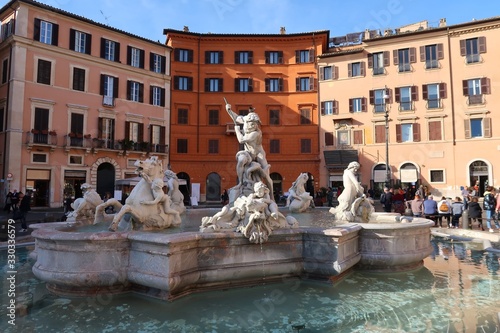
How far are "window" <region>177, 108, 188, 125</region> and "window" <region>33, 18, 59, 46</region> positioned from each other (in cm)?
1129

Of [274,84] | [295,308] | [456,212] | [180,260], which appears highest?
[274,84]

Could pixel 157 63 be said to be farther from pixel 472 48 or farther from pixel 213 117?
pixel 472 48

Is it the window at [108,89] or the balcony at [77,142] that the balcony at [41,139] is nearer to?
the balcony at [77,142]

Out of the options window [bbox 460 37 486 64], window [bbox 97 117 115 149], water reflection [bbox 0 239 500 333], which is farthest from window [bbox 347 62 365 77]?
water reflection [bbox 0 239 500 333]

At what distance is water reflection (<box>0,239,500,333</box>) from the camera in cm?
378

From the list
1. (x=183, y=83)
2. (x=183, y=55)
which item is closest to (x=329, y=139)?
(x=183, y=83)

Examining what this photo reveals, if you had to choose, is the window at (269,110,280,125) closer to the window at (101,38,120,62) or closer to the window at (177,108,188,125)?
the window at (177,108,188,125)

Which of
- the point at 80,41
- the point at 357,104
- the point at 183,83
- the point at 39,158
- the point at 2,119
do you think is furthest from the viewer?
the point at 183,83

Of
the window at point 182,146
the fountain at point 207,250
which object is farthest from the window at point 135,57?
the fountain at point 207,250

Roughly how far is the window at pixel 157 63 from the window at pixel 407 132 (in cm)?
2110

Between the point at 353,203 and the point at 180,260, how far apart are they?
384 centimetres

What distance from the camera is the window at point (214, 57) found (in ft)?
112

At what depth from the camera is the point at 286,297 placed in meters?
4.66

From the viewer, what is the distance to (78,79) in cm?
2686
